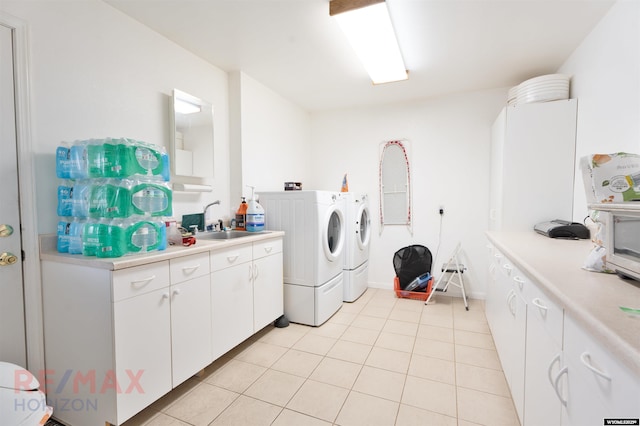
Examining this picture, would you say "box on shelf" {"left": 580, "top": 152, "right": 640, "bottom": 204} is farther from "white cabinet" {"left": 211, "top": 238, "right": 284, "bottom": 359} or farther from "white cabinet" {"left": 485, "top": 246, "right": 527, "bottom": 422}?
"white cabinet" {"left": 211, "top": 238, "right": 284, "bottom": 359}

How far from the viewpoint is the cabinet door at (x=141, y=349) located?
4.59ft

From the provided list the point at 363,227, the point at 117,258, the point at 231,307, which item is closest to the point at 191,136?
the point at 117,258

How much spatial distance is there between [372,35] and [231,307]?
2.23 metres

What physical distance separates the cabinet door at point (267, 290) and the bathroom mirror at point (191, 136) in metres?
0.95

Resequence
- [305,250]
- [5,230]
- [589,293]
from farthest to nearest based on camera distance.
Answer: [305,250]
[5,230]
[589,293]

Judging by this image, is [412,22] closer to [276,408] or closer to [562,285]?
[562,285]

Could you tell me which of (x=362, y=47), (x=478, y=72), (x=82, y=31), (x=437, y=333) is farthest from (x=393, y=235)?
(x=82, y=31)

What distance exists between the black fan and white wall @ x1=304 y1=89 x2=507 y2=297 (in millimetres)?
194

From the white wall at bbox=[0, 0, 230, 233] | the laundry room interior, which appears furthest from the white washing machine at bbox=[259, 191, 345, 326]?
the white wall at bbox=[0, 0, 230, 233]

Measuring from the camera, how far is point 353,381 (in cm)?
191

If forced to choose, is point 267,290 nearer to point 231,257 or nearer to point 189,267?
point 231,257

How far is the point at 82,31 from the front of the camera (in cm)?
177

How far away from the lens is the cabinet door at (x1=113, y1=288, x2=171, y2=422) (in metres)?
1.40

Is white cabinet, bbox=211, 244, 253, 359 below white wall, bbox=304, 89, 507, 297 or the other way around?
below
